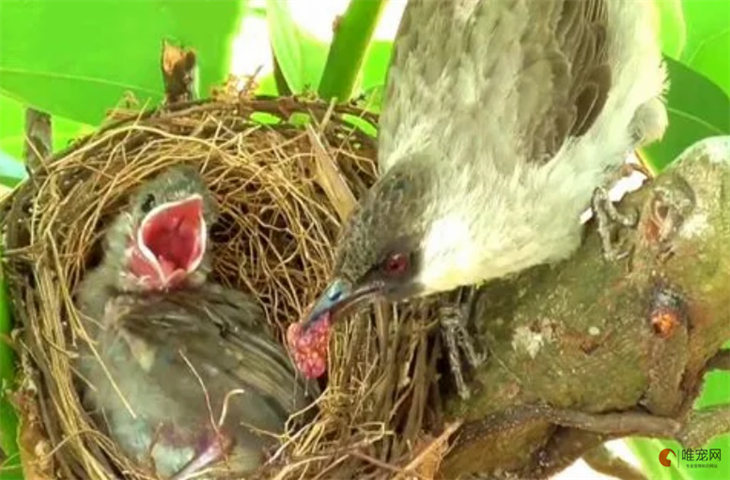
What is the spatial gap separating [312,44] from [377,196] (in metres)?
0.36

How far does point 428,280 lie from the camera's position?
122 centimetres

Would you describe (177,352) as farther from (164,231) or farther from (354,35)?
(354,35)

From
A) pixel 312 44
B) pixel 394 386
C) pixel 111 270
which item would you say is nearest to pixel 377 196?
pixel 394 386

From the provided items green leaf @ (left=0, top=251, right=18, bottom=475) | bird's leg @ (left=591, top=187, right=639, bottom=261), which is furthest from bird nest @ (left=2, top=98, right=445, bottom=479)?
bird's leg @ (left=591, top=187, right=639, bottom=261)

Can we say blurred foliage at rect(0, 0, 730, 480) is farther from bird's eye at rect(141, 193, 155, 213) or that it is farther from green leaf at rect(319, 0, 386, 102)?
bird's eye at rect(141, 193, 155, 213)

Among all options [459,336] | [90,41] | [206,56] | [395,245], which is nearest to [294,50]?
[206,56]

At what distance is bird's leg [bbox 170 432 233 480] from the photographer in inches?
49.8

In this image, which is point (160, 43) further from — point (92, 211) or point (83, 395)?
point (83, 395)

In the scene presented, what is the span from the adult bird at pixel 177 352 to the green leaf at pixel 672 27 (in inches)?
24.7

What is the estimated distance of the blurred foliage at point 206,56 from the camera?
4.40 feet

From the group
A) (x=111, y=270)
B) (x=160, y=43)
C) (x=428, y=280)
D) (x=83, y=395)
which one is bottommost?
(x=83, y=395)

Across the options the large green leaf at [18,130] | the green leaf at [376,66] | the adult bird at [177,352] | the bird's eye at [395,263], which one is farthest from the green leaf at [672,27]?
the large green leaf at [18,130]

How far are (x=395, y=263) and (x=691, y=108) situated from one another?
0.46m

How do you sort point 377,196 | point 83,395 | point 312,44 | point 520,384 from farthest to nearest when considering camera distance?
point 312,44
point 83,395
point 377,196
point 520,384
